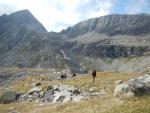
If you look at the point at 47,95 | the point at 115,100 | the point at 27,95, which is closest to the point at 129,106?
the point at 115,100

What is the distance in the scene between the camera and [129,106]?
140 ft

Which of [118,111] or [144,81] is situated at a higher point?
[144,81]

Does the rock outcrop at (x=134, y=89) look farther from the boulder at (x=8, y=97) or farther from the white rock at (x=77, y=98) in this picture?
the boulder at (x=8, y=97)

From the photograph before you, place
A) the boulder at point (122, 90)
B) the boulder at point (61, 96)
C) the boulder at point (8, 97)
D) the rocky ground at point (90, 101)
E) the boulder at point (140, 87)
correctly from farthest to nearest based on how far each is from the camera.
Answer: the boulder at point (8, 97)
the boulder at point (61, 96)
the boulder at point (122, 90)
the boulder at point (140, 87)
the rocky ground at point (90, 101)

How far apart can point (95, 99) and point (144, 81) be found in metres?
7.63

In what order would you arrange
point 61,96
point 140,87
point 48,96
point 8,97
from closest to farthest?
point 140,87 → point 61,96 → point 48,96 → point 8,97

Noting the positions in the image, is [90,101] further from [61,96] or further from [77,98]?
[61,96]

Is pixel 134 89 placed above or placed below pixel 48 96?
above

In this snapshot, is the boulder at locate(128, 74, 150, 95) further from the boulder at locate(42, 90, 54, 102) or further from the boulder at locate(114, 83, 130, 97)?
the boulder at locate(42, 90, 54, 102)

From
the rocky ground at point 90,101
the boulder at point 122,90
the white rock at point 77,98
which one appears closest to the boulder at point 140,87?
the rocky ground at point 90,101

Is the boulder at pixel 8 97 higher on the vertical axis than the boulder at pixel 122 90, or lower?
lower

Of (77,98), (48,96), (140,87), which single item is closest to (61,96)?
(77,98)

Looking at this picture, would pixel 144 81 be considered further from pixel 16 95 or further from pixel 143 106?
pixel 16 95

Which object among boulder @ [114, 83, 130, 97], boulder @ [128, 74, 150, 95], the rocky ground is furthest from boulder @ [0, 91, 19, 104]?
boulder @ [128, 74, 150, 95]
